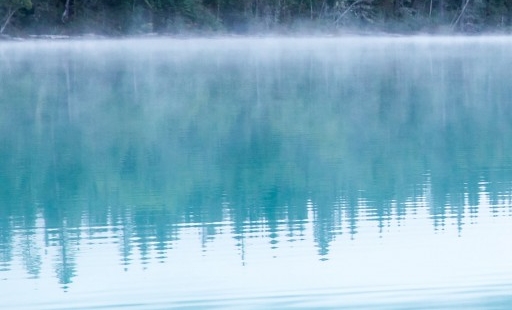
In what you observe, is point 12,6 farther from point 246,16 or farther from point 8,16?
point 246,16

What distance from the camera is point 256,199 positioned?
27.3ft

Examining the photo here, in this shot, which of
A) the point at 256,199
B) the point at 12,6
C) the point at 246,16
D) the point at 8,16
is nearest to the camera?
the point at 256,199

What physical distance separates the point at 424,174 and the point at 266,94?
8769mm

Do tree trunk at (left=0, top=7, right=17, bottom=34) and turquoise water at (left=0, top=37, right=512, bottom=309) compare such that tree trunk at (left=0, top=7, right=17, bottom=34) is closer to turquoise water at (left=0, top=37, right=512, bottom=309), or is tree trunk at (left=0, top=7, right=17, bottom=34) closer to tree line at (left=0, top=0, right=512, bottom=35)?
tree line at (left=0, top=0, right=512, bottom=35)

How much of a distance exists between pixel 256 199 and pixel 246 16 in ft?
125

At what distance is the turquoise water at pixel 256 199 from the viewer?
19.4 ft

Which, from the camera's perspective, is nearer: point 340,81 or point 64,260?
point 64,260

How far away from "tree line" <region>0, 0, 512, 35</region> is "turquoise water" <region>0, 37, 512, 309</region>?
2378 cm

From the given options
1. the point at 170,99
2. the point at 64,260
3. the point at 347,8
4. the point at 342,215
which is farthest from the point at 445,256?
the point at 347,8

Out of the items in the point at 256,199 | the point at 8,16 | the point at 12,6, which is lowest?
the point at 256,199

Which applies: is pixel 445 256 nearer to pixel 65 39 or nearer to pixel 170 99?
pixel 170 99

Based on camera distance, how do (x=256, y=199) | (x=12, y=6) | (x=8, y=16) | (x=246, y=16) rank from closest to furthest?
(x=256, y=199) → (x=12, y=6) → (x=8, y=16) → (x=246, y=16)

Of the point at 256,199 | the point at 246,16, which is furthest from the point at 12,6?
the point at 256,199

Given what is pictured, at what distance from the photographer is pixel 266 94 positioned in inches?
713
